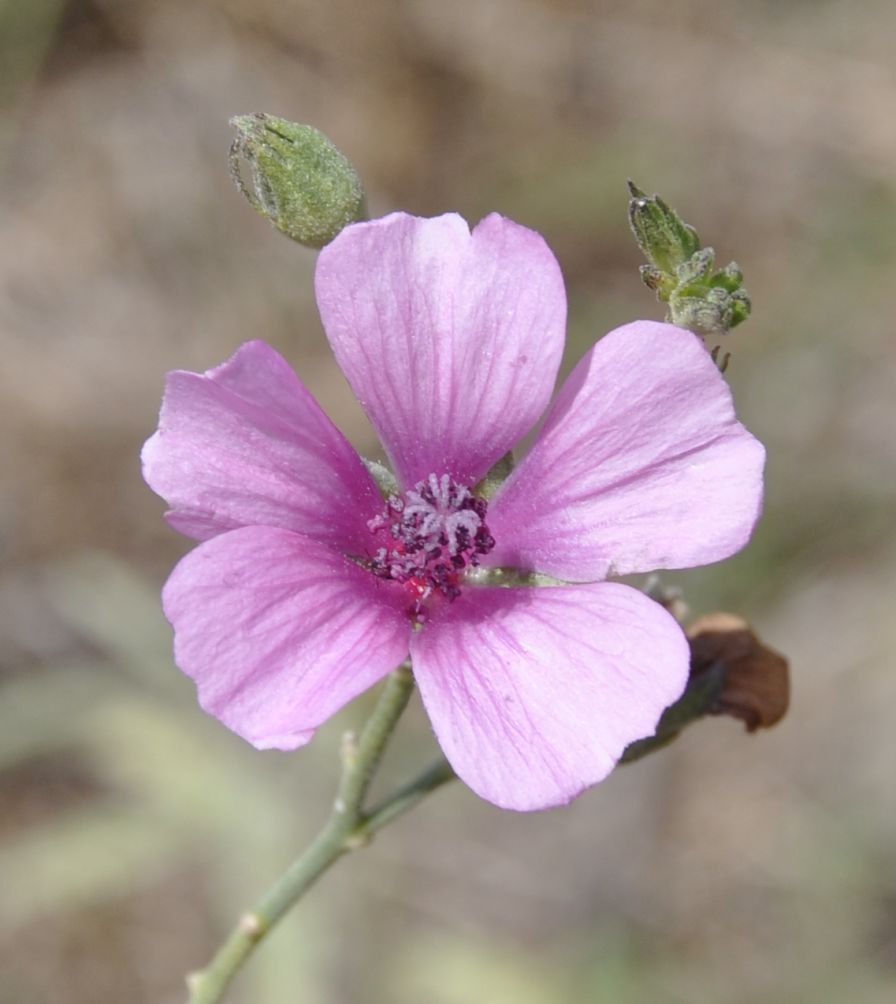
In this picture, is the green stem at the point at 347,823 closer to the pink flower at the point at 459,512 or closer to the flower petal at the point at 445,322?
the pink flower at the point at 459,512

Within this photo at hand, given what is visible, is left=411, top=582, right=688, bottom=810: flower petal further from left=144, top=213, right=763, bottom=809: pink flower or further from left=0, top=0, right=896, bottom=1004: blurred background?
left=0, top=0, right=896, bottom=1004: blurred background

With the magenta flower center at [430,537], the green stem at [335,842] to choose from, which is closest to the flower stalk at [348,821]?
the green stem at [335,842]

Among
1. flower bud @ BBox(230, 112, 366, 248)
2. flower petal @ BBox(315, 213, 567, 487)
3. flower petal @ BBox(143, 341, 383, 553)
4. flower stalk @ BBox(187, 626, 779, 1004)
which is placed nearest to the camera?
flower petal @ BBox(143, 341, 383, 553)

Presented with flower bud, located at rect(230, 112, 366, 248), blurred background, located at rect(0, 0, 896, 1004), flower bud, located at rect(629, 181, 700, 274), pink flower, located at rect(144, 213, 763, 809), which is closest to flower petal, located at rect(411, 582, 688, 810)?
pink flower, located at rect(144, 213, 763, 809)

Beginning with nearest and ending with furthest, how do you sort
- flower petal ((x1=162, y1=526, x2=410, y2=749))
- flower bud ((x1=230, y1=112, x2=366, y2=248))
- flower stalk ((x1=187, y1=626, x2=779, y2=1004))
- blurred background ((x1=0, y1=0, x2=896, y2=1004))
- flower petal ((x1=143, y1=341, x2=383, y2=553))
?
flower petal ((x1=162, y1=526, x2=410, y2=749)) → flower petal ((x1=143, y1=341, x2=383, y2=553)) → flower bud ((x1=230, y1=112, x2=366, y2=248)) → flower stalk ((x1=187, y1=626, x2=779, y2=1004)) → blurred background ((x1=0, y1=0, x2=896, y2=1004))

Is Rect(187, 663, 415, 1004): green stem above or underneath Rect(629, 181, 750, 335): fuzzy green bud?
underneath

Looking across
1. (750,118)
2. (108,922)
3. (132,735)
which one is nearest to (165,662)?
(132,735)
